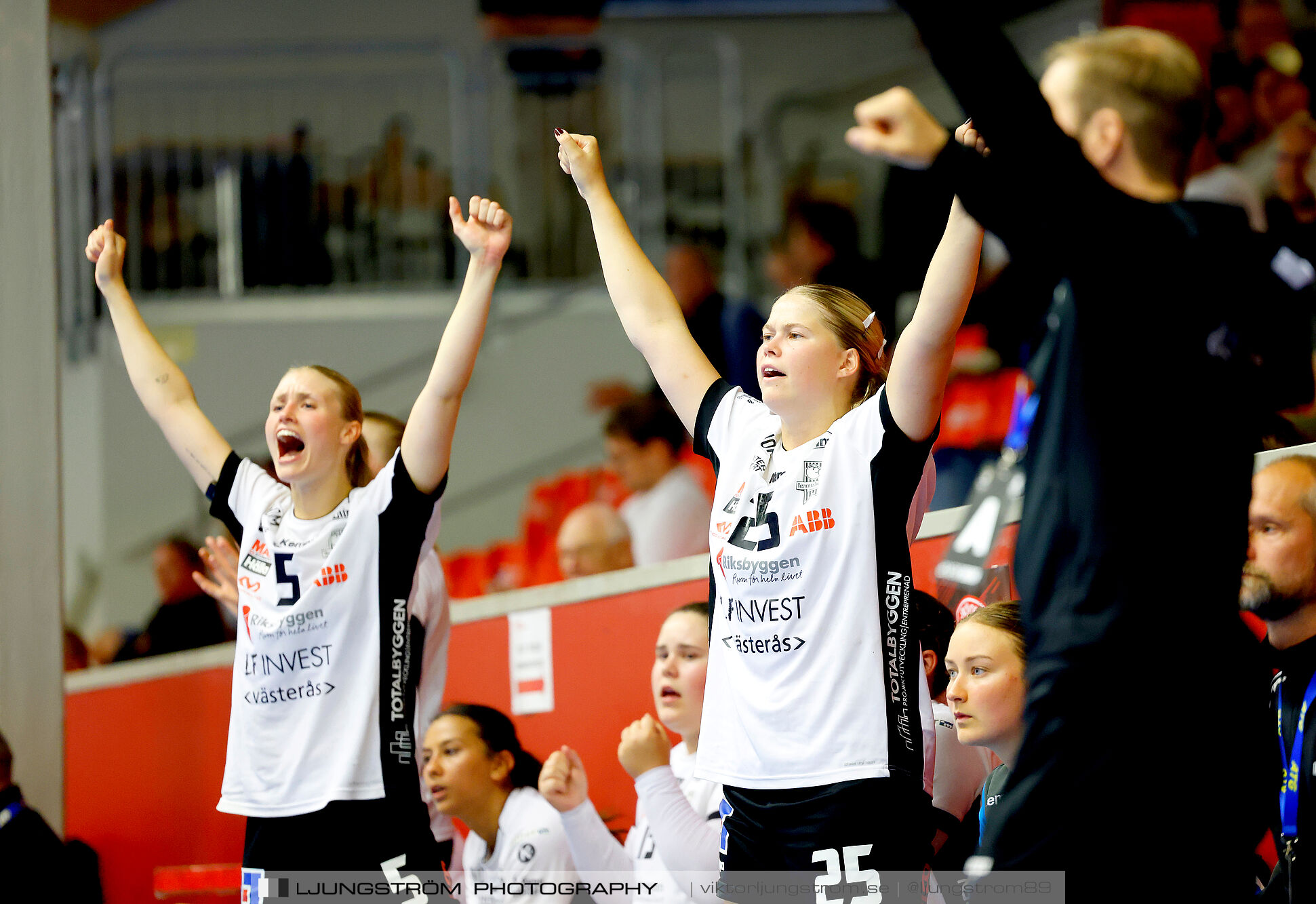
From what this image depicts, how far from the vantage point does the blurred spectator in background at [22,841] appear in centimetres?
455

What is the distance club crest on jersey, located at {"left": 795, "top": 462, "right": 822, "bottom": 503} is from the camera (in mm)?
2803

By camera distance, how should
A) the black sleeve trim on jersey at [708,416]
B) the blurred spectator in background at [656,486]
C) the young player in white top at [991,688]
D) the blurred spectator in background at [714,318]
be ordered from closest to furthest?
1. the young player in white top at [991,688]
2. the black sleeve trim on jersey at [708,416]
3. the blurred spectator in background at [656,486]
4. the blurred spectator in background at [714,318]

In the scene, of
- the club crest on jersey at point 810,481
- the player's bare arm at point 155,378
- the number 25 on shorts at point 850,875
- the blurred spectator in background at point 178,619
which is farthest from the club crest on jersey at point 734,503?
the blurred spectator in background at point 178,619

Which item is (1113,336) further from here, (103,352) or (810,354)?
(103,352)

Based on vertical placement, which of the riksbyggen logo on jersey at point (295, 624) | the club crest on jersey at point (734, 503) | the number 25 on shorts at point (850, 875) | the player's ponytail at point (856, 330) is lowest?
the number 25 on shorts at point (850, 875)

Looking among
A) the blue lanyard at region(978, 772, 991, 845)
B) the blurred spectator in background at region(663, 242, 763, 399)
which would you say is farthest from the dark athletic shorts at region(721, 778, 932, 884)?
the blurred spectator in background at region(663, 242, 763, 399)

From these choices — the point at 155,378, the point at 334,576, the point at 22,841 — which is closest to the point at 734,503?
the point at 334,576

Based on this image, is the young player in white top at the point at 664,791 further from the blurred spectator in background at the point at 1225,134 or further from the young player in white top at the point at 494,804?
the blurred spectator in background at the point at 1225,134

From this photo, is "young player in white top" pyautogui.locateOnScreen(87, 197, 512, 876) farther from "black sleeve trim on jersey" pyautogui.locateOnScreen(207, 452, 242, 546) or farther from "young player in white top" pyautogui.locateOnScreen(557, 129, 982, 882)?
"young player in white top" pyautogui.locateOnScreen(557, 129, 982, 882)

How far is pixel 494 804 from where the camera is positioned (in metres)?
4.25

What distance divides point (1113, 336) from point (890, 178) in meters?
5.96

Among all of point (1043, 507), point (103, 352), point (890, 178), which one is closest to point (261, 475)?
point (1043, 507)

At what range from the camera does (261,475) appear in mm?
3820

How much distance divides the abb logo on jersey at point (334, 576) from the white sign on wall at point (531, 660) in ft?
5.16
